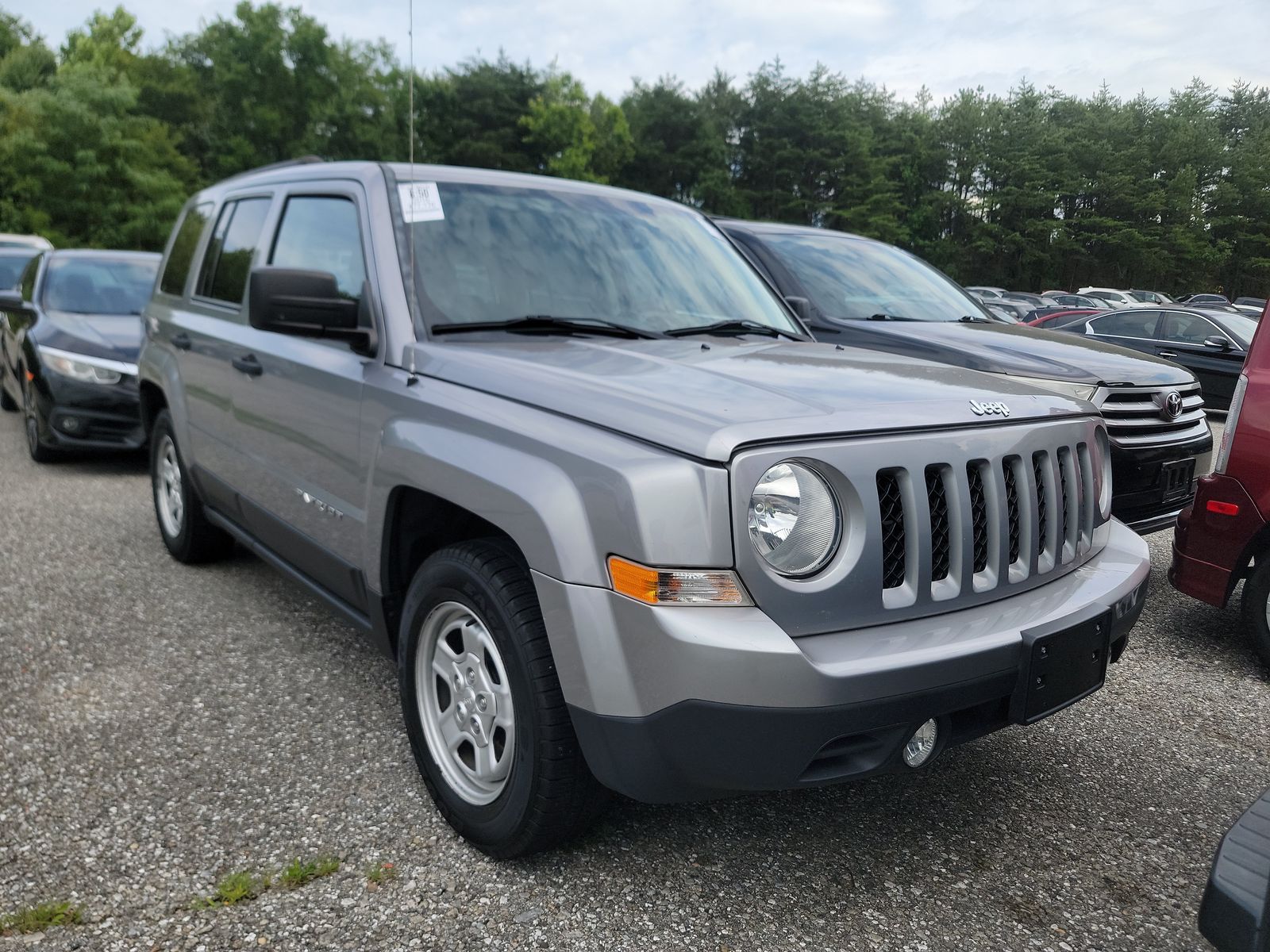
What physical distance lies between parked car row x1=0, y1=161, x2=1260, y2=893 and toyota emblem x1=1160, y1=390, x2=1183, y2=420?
3.35 feet

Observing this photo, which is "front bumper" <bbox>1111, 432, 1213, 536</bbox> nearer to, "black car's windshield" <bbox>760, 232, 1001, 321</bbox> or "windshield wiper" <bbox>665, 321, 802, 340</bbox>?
"black car's windshield" <bbox>760, 232, 1001, 321</bbox>

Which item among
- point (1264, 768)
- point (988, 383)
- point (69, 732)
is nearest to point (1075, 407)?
point (988, 383)

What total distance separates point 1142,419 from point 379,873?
4211 millimetres

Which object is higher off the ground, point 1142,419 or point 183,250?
point 183,250

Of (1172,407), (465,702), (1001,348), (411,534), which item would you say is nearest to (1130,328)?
(1172,407)

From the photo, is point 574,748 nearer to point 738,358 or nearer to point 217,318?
point 738,358

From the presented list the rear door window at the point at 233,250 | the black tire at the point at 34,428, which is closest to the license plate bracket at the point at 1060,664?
the rear door window at the point at 233,250

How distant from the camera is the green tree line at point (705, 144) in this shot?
34.4 metres

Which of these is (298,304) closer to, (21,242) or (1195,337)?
(1195,337)

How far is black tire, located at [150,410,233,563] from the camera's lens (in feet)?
15.5

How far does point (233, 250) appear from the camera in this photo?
4.21 metres

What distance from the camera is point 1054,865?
8.48ft

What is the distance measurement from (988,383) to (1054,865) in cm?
130

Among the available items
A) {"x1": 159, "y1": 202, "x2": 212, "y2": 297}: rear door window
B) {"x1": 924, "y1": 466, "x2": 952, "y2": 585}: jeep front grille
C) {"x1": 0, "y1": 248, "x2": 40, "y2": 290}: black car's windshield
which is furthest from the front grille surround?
{"x1": 0, "y1": 248, "x2": 40, "y2": 290}: black car's windshield
